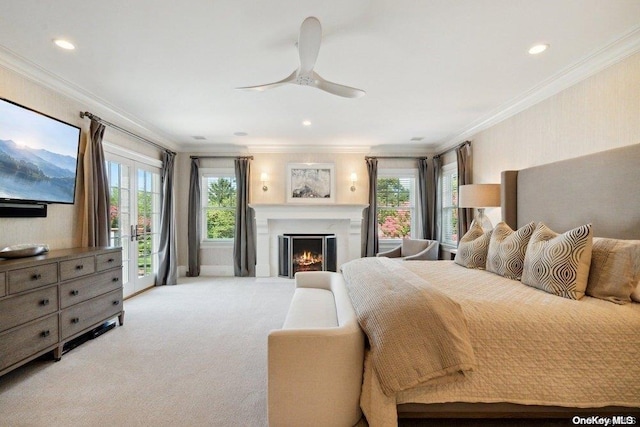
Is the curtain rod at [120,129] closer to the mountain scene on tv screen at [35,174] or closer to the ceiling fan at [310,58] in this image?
the mountain scene on tv screen at [35,174]

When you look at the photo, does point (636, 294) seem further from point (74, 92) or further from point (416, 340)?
point (74, 92)

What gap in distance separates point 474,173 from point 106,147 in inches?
208

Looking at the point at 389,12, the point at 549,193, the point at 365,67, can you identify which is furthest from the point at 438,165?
the point at 389,12

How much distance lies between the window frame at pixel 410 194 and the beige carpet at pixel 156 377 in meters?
3.13

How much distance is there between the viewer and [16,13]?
1.99 metres

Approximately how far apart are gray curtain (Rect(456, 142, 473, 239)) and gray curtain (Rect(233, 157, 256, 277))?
Answer: 3816 millimetres

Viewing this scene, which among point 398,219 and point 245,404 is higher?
point 398,219

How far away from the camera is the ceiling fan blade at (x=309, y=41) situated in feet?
6.07

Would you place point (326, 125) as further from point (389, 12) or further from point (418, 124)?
point (389, 12)

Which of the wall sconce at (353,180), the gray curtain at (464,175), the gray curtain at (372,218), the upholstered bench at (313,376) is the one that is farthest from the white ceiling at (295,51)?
the upholstered bench at (313,376)

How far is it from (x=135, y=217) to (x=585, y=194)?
5.55m

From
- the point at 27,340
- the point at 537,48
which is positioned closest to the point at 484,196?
the point at 537,48

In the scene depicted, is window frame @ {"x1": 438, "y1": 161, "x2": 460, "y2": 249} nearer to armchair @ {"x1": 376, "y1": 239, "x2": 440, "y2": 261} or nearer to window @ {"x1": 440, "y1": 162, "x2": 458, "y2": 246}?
window @ {"x1": 440, "y1": 162, "x2": 458, "y2": 246}

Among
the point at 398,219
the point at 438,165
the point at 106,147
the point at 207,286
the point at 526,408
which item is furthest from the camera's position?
the point at 398,219
